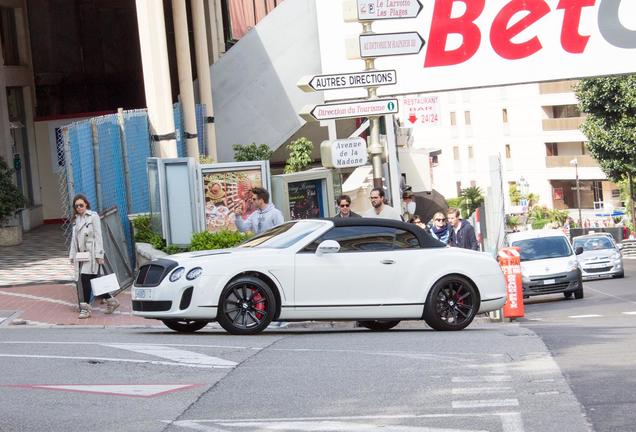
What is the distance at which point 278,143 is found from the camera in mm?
37500

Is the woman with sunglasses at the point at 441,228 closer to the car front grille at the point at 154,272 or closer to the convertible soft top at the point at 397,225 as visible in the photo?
the convertible soft top at the point at 397,225

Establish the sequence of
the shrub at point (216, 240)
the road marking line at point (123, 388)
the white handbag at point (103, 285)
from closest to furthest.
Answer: the road marking line at point (123, 388) → the white handbag at point (103, 285) → the shrub at point (216, 240)

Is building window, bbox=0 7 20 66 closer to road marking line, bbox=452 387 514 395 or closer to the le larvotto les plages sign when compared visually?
the le larvotto les plages sign

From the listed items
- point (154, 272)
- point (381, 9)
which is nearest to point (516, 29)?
point (381, 9)

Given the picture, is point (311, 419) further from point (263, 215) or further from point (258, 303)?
point (263, 215)

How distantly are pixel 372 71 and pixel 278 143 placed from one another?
17.7 metres

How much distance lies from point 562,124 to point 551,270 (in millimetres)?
68122

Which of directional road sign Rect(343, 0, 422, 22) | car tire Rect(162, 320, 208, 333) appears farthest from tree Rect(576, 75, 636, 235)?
car tire Rect(162, 320, 208, 333)

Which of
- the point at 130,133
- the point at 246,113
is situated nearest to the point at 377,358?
the point at 130,133

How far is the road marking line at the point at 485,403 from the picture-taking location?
8977mm

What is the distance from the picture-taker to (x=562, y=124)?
9488 centimetres

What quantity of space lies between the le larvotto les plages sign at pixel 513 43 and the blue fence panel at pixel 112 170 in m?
7.26

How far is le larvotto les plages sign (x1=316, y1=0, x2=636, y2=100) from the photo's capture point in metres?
29.2

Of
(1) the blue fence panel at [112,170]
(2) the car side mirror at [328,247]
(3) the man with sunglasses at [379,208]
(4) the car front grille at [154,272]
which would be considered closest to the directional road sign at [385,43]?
(3) the man with sunglasses at [379,208]
